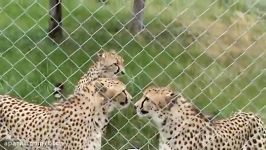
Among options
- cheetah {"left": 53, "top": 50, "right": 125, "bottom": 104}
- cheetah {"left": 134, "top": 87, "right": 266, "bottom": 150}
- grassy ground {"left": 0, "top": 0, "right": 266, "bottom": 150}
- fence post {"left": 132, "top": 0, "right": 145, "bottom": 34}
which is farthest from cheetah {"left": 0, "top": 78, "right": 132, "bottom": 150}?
fence post {"left": 132, "top": 0, "right": 145, "bottom": 34}

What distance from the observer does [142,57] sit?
5035mm

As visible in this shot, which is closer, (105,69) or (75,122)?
(75,122)

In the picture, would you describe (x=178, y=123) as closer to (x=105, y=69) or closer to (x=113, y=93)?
(x=113, y=93)

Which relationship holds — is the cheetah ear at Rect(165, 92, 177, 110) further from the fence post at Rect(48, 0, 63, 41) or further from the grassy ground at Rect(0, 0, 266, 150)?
the fence post at Rect(48, 0, 63, 41)

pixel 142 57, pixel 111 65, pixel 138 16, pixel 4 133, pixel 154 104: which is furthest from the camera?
pixel 138 16

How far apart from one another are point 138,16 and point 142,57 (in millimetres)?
361

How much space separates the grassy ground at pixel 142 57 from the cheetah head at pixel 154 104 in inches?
13.7

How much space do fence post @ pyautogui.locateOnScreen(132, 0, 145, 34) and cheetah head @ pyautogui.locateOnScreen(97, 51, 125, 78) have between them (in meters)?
0.78

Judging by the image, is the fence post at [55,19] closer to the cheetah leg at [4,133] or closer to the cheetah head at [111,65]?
the cheetah head at [111,65]

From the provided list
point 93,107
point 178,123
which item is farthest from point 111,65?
point 178,123

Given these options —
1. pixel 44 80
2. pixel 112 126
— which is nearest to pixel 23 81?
pixel 44 80

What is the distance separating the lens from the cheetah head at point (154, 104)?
3.81 meters

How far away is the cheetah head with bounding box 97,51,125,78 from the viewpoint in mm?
4422

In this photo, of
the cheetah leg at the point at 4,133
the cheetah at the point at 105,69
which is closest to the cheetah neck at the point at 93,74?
the cheetah at the point at 105,69
